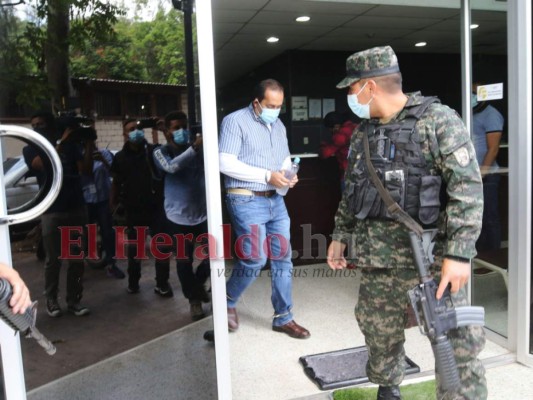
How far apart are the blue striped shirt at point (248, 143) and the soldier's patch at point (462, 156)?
1350 mm

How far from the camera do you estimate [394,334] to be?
2.06 m

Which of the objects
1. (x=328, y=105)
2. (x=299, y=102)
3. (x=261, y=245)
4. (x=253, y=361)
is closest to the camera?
(x=253, y=361)

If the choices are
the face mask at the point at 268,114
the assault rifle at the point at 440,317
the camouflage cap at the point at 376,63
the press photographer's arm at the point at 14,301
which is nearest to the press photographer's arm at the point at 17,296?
the press photographer's arm at the point at 14,301

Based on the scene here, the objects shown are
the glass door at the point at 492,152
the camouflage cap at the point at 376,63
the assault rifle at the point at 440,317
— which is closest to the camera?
the assault rifle at the point at 440,317

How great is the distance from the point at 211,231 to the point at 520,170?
65.1 inches

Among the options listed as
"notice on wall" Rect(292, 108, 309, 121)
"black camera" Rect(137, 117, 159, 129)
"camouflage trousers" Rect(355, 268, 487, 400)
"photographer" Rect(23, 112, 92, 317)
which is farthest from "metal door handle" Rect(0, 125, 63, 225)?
"notice on wall" Rect(292, 108, 309, 121)

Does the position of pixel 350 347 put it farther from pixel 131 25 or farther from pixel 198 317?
pixel 131 25

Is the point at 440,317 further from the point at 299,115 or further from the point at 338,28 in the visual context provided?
the point at 299,115

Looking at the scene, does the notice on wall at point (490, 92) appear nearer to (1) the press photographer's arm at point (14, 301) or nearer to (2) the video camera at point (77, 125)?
(2) the video camera at point (77, 125)

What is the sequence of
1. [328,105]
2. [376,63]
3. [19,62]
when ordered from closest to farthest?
1. [19,62]
2. [376,63]
3. [328,105]

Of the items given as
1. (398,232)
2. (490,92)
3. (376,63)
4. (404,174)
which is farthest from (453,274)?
(490,92)

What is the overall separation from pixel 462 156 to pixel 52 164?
4.81 ft

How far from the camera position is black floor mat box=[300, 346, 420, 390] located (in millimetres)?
2475

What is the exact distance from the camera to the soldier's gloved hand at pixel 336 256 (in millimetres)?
2201
